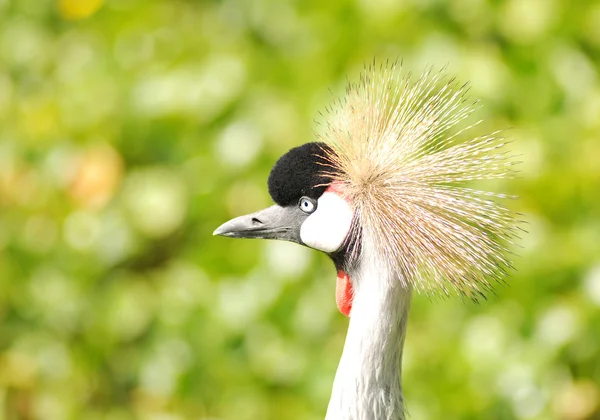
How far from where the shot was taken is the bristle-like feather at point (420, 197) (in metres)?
0.97

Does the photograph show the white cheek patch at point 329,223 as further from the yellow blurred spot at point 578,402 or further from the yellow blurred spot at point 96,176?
the yellow blurred spot at point 96,176

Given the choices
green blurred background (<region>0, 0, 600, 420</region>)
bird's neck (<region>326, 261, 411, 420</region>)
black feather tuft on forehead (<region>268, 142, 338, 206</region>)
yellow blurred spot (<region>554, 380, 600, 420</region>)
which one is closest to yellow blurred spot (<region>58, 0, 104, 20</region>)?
green blurred background (<region>0, 0, 600, 420</region>)

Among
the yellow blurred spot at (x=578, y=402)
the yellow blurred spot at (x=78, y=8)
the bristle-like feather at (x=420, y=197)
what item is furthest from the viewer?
the yellow blurred spot at (x=78, y=8)

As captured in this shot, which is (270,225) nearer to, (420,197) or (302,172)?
(302,172)

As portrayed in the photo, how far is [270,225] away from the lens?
1064 mm

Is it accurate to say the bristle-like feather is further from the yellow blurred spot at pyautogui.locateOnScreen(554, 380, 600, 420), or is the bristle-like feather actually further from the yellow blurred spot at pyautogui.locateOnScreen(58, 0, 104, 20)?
the yellow blurred spot at pyautogui.locateOnScreen(58, 0, 104, 20)

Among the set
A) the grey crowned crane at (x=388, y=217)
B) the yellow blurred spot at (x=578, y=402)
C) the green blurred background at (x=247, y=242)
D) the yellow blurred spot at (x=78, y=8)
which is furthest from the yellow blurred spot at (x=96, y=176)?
the grey crowned crane at (x=388, y=217)

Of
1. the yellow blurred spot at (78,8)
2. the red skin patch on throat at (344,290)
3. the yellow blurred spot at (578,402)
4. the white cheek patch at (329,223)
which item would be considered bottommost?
the yellow blurred spot at (578,402)

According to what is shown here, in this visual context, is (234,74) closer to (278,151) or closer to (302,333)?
(278,151)

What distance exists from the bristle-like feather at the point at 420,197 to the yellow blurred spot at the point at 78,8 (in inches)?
80.6

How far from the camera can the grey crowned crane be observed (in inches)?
38.1

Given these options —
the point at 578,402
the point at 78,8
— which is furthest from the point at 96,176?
the point at 578,402

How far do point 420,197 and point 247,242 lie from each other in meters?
1.23

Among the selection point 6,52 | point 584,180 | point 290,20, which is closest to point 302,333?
point 584,180
